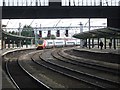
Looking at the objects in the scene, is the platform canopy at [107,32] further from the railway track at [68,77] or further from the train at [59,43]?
the train at [59,43]

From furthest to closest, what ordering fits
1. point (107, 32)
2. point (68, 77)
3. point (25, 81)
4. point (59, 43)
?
point (59, 43) < point (107, 32) < point (68, 77) < point (25, 81)

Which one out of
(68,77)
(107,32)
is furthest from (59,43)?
(68,77)

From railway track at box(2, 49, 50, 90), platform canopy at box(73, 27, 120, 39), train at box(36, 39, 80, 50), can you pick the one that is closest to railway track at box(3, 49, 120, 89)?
railway track at box(2, 49, 50, 90)

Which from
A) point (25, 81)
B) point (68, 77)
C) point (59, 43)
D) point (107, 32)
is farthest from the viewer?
point (59, 43)

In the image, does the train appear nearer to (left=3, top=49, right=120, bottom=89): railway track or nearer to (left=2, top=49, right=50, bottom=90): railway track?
(left=3, top=49, right=120, bottom=89): railway track

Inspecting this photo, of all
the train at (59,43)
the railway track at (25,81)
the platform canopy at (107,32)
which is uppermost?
the platform canopy at (107,32)

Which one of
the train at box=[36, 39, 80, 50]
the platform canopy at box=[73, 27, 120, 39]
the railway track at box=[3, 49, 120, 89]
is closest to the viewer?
the railway track at box=[3, 49, 120, 89]

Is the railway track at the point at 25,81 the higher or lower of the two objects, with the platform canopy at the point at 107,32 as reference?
lower

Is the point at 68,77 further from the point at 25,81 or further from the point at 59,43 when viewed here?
the point at 59,43

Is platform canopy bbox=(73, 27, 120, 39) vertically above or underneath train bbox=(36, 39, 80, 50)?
above

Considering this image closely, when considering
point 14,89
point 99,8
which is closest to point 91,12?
point 99,8

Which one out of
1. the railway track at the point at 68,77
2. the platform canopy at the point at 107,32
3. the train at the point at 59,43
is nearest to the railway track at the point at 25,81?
the railway track at the point at 68,77

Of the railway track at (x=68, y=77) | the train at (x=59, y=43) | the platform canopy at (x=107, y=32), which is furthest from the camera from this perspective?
the train at (x=59, y=43)

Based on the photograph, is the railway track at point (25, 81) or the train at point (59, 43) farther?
the train at point (59, 43)
